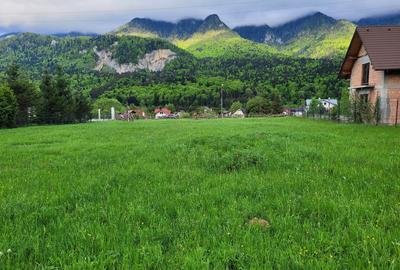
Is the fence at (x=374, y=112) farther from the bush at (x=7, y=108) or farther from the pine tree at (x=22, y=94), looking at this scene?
the pine tree at (x=22, y=94)

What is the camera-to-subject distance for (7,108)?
3697 centimetres

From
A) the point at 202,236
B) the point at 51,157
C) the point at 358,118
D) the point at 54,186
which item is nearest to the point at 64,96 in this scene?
the point at 358,118

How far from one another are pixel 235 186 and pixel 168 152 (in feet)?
15.9

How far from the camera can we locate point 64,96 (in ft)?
163

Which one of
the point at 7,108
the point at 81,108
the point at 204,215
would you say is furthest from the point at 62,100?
the point at 204,215

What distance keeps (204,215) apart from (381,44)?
1176 inches

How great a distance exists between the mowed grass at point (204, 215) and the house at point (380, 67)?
2166 cm

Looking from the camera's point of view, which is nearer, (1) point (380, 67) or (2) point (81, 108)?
(1) point (380, 67)

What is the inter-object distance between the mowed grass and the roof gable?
22011 millimetres

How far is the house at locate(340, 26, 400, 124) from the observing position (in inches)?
1070

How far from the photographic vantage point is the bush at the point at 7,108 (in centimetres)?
3678

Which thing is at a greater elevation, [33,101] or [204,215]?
[33,101]

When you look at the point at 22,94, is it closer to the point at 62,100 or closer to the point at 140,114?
the point at 62,100

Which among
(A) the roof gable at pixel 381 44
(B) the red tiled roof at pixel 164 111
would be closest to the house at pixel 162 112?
(B) the red tiled roof at pixel 164 111
